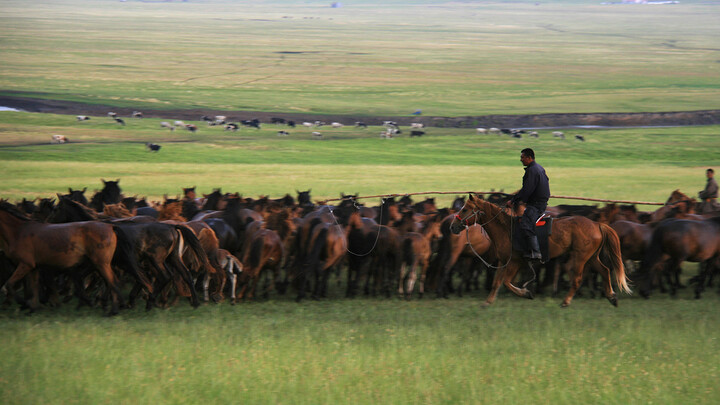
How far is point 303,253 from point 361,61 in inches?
2849

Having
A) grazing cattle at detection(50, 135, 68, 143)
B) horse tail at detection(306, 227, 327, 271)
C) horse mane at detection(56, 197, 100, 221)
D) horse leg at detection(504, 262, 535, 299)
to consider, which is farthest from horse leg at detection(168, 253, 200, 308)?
grazing cattle at detection(50, 135, 68, 143)

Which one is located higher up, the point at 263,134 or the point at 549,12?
the point at 549,12

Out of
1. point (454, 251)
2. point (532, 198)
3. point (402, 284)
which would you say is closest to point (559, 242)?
point (532, 198)

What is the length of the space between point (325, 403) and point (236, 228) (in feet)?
18.0

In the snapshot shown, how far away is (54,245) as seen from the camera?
9.31 m

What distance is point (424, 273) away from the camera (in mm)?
11016

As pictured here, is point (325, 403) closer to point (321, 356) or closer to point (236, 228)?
point (321, 356)

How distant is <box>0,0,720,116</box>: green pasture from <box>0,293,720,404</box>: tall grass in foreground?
4302 centimetres

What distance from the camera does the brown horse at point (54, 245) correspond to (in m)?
9.26

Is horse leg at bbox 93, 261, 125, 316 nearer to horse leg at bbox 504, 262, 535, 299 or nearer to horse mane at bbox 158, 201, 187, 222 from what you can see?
horse mane at bbox 158, 201, 187, 222

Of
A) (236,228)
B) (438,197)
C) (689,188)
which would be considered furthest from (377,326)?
(689,188)

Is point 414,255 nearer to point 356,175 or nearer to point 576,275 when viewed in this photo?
point 576,275

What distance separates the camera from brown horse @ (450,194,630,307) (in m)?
10.4

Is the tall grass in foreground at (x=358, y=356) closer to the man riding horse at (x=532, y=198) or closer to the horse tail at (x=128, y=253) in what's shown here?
the horse tail at (x=128, y=253)
